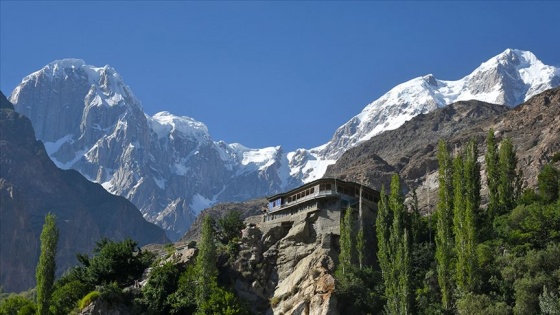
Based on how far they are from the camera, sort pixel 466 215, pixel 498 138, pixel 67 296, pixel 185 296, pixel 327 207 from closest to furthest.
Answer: pixel 466 215 → pixel 185 296 → pixel 67 296 → pixel 327 207 → pixel 498 138

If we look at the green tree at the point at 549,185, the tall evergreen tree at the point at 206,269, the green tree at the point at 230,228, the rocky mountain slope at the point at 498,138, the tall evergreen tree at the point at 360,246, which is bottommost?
the tall evergreen tree at the point at 206,269

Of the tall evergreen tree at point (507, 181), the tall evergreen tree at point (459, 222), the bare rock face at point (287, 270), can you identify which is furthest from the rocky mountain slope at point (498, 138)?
the bare rock face at point (287, 270)

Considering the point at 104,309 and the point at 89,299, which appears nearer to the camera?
the point at 104,309

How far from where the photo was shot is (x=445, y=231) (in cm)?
7250

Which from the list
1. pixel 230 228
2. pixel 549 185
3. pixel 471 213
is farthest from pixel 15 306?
pixel 549 185

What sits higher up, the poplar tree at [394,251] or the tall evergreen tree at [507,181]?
the tall evergreen tree at [507,181]

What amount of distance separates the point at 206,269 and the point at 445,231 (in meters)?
22.5

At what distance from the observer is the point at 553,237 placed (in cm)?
6819

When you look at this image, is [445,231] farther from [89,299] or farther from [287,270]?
[89,299]

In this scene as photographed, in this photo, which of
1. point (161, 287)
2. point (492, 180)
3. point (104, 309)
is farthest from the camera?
point (492, 180)

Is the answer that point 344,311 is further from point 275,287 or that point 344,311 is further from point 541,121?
point 541,121

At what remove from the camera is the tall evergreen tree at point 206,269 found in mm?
73875

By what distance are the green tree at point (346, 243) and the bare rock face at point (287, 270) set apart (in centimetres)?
163

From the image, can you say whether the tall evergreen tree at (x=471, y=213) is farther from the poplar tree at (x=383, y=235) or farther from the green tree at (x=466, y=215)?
the poplar tree at (x=383, y=235)
